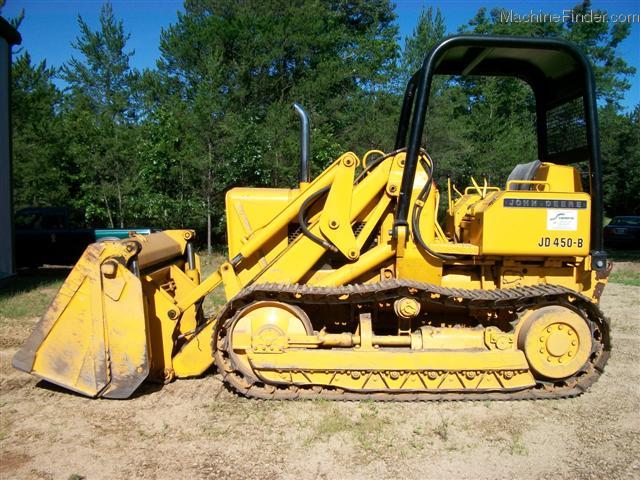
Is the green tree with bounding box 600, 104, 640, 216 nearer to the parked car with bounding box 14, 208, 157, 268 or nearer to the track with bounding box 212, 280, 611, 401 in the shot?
the parked car with bounding box 14, 208, 157, 268

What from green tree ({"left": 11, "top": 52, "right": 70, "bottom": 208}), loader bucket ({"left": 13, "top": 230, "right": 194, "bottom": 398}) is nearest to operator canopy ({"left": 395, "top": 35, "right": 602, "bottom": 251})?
loader bucket ({"left": 13, "top": 230, "right": 194, "bottom": 398})

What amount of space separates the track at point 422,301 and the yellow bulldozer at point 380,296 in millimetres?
13

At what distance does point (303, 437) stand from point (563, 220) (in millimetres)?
2915

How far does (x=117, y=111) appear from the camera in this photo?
30.0 m

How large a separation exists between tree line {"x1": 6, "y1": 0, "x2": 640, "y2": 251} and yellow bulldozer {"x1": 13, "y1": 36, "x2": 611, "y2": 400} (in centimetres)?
1052

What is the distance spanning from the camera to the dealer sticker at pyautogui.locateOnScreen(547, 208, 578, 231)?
4496mm

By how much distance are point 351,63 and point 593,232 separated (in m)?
22.0

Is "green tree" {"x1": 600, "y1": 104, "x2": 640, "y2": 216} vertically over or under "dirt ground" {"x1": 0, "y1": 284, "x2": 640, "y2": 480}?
over

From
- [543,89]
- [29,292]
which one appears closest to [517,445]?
[543,89]

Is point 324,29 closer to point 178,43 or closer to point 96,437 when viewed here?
point 178,43

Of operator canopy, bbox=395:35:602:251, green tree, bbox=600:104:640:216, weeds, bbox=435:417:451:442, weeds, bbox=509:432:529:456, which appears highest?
green tree, bbox=600:104:640:216

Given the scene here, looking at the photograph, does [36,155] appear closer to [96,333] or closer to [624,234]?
[96,333]

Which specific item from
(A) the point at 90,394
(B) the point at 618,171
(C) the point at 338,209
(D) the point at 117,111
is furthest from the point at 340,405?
(B) the point at 618,171

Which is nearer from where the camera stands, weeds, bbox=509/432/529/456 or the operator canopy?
weeds, bbox=509/432/529/456
